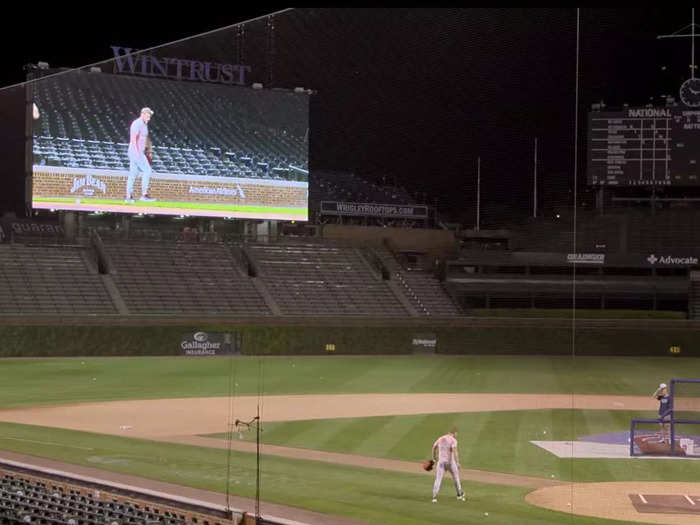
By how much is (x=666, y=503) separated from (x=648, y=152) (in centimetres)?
2574

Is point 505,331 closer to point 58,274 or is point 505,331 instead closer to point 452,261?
point 452,261

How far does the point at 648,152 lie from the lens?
36.6m

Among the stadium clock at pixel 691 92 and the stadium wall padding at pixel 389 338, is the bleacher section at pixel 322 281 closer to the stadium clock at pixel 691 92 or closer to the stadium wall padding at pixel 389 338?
the stadium wall padding at pixel 389 338

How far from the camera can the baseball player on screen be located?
39094 mm

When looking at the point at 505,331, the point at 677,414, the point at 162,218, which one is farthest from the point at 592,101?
the point at 162,218

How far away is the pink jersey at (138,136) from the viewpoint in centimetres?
3925

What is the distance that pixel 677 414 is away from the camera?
950 inches

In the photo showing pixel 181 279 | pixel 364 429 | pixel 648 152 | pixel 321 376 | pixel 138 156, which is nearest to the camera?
pixel 364 429

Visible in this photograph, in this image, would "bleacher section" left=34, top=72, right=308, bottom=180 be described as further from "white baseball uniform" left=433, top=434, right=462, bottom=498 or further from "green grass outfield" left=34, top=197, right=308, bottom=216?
"white baseball uniform" left=433, top=434, right=462, bottom=498

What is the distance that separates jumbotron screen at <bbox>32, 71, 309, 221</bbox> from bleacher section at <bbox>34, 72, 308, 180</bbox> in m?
0.04

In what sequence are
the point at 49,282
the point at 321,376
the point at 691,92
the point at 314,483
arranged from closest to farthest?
the point at 314,483 → the point at 691,92 → the point at 321,376 → the point at 49,282

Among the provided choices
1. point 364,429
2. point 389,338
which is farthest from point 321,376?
point 364,429

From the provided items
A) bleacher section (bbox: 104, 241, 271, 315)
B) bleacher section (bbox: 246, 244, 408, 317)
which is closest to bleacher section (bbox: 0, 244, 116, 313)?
bleacher section (bbox: 104, 241, 271, 315)

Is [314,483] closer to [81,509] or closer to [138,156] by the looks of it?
[81,509]
